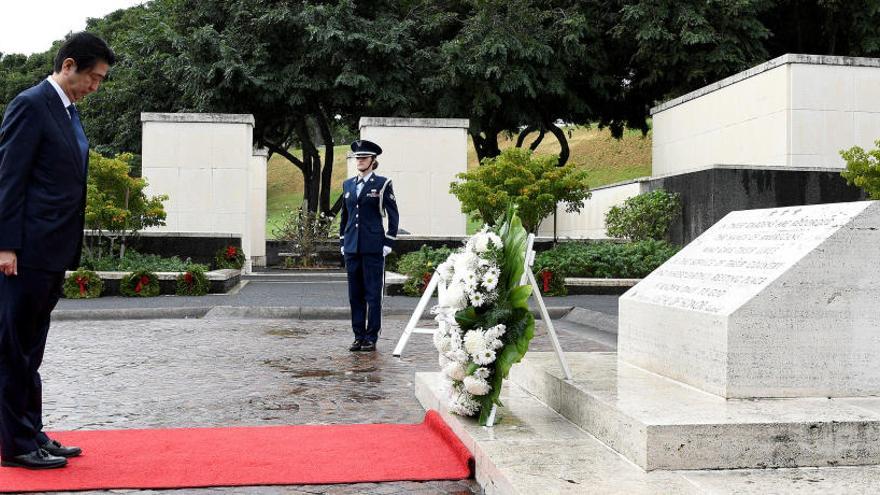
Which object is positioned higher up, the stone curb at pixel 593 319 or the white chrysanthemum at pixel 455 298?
the white chrysanthemum at pixel 455 298

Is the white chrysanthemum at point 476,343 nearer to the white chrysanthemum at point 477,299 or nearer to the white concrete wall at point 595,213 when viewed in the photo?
the white chrysanthemum at point 477,299

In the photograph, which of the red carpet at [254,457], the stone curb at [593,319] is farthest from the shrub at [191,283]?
the red carpet at [254,457]

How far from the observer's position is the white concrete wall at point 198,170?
21.3 m

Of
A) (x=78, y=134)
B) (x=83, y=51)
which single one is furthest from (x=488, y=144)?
(x=83, y=51)

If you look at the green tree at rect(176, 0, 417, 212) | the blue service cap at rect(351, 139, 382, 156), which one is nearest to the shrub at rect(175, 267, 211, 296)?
the blue service cap at rect(351, 139, 382, 156)

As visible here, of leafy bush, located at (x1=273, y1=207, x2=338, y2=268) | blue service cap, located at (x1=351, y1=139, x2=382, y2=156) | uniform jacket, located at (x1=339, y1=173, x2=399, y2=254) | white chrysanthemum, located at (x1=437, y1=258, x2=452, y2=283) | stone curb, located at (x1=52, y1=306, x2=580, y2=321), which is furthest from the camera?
leafy bush, located at (x1=273, y1=207, x2=338, y2=268)

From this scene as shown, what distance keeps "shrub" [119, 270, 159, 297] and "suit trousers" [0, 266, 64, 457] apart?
35.8 feet

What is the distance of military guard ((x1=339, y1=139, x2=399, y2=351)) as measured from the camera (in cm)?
934

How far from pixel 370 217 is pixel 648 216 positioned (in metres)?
10.8

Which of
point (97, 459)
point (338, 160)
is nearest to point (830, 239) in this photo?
point (97, 459)

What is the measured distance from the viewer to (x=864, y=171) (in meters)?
15.7

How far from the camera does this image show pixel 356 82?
26.1 metres

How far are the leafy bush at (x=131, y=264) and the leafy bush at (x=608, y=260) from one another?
6259mm

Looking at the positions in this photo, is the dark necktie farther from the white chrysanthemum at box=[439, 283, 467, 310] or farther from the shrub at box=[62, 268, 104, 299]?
the shrub at box=[62, 268, 104, 299]
